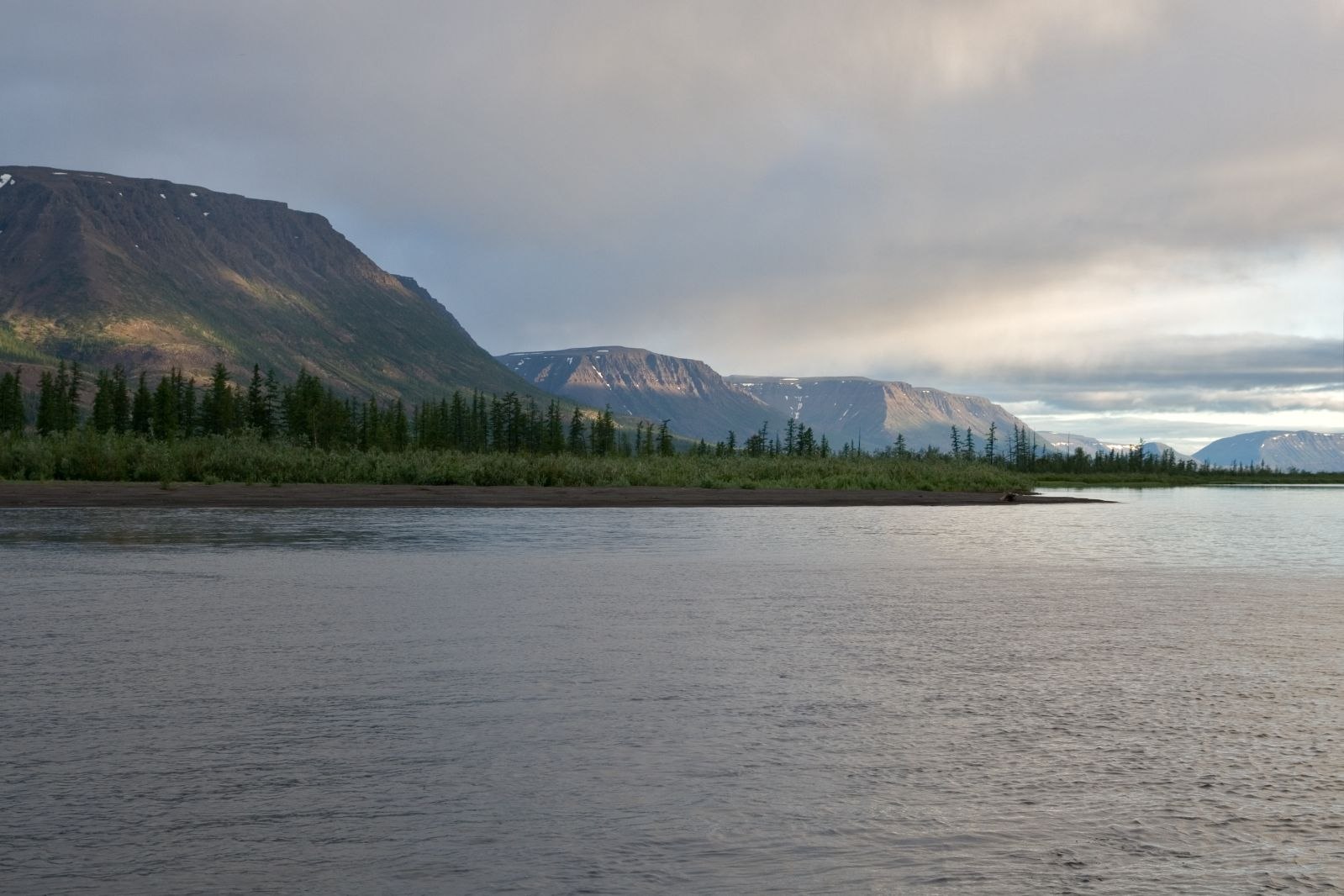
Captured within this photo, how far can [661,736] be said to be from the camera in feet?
31.6

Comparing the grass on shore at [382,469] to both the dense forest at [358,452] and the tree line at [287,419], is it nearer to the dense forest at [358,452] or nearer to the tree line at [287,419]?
the dense forest at [358,452]

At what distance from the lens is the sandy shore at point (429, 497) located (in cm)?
5138

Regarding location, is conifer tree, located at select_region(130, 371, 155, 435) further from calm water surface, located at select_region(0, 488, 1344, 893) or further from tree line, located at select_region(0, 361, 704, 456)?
calm water surface, located at select_region(0, 488, 1344, 893)

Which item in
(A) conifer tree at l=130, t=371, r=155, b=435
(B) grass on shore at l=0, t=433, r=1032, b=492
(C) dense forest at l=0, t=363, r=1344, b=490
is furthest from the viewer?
(A) conifer tree at l=130, t=371, r=155, b=435

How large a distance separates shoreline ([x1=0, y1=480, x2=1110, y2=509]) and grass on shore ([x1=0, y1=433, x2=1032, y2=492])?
254 centimetres

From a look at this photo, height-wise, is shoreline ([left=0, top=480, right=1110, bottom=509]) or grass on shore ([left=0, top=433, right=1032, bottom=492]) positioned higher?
grass on shore ([left=0, top=433, right=1032, bottom=492])

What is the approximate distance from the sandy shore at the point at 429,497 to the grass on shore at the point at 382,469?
10.1 ft

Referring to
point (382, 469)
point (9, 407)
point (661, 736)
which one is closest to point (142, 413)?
point (9, 407)

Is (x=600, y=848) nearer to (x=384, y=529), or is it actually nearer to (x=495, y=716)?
(x=495, y=716)

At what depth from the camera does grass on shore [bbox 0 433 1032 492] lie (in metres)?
63.0

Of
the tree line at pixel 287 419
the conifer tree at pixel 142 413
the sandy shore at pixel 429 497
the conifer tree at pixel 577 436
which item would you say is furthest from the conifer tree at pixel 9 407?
the sandy shore at pixel 429 497

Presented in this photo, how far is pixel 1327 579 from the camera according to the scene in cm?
2459

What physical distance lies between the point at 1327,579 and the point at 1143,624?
10.6 metres

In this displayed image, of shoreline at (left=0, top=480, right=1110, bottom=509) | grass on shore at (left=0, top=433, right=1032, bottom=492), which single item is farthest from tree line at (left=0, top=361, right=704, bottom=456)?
shoreline at (left=0, top=480, right=1110, bottom=509)
